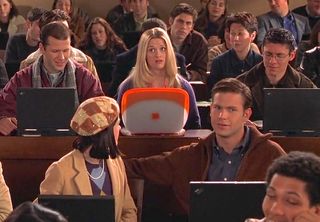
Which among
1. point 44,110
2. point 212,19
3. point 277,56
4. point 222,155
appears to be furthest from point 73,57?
point 212,19

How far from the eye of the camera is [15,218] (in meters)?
2.23

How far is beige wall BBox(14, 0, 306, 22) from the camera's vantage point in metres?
A: 9.59

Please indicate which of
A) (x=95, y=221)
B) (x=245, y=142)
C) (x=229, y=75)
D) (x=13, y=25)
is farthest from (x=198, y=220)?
(x=13, y=25)

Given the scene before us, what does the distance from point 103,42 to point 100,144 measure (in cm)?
393

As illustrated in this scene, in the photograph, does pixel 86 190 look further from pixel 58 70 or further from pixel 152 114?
pixel 58 70

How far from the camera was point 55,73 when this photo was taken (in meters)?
4.97

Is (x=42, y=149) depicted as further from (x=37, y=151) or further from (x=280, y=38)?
(x=280, y=38)

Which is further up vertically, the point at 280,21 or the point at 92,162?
the point at 280,21

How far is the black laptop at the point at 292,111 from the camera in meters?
4.17

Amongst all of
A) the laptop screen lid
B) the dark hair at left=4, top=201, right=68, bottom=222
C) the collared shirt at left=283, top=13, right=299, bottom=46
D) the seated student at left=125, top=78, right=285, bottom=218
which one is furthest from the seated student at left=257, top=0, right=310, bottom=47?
the dark hair at left=4, top=201, right=68, bottom=222

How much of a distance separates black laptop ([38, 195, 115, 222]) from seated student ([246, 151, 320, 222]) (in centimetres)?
76

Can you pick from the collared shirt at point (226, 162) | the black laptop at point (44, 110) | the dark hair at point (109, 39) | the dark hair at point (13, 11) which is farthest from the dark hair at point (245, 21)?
the dark hair at point (13, 11)

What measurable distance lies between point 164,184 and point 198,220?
707mm

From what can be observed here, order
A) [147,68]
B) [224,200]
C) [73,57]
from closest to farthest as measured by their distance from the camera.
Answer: [224,200], [147,68], [73,57]
